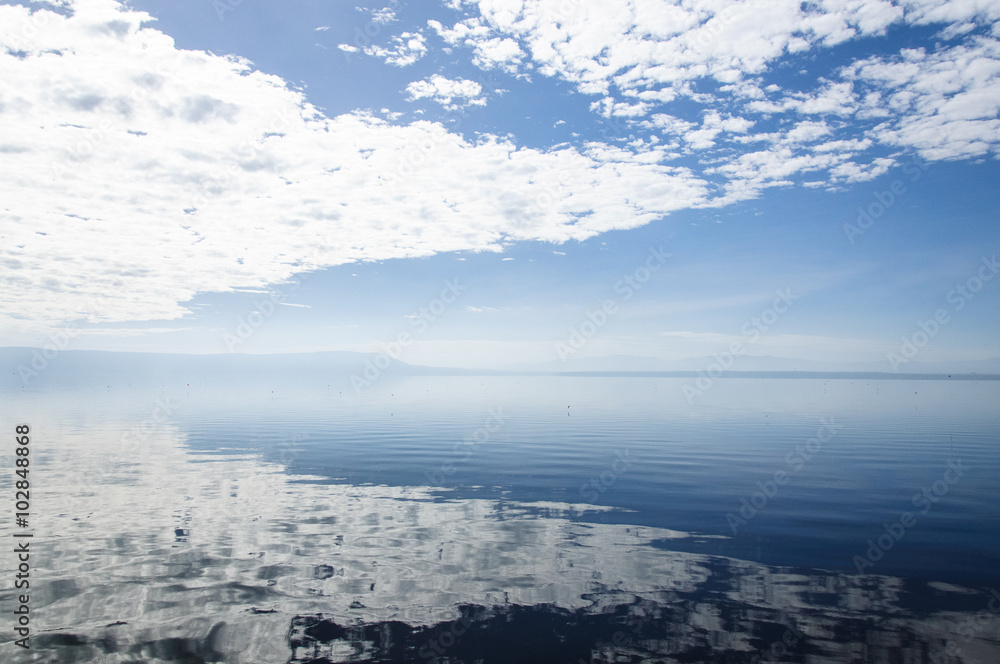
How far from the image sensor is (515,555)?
17594 mm

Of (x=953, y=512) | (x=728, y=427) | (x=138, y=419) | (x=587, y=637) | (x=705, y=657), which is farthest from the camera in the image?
(x=138, y=419)

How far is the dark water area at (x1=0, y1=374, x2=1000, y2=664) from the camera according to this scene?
477 inches

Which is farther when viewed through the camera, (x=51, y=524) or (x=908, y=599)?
(x=51, y=524)

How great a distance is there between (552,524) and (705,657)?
32.4 ft

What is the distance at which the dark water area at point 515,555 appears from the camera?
12125 mm

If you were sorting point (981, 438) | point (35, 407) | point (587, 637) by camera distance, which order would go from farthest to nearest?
1. point (35, 407)
2. point (981, 438)
3. point (587, 637)

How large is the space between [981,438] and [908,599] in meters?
42.7

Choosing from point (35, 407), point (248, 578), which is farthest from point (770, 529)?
point (35, 407)

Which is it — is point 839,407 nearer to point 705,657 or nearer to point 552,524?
point 552,524

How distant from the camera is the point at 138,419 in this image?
61.5 m

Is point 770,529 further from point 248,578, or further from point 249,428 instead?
point 249,428

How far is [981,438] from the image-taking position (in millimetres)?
44531

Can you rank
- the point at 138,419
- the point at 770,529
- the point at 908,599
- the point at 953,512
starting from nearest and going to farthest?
the point at 908,599, the point at 770,529, the point at 953,512, the point at 138,419

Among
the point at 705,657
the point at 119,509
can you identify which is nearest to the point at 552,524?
the point at 705,657
